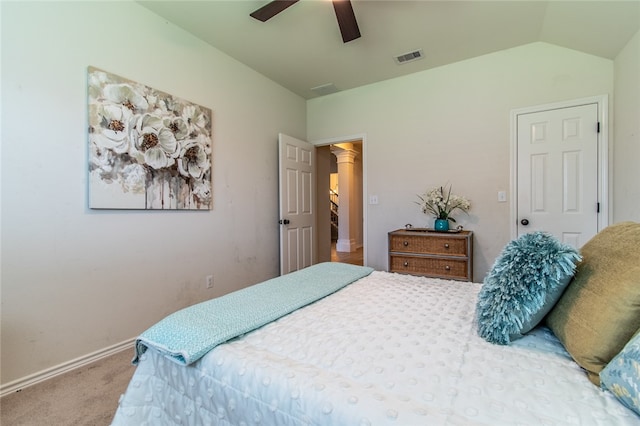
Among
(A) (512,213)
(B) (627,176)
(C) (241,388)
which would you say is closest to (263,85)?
(A) (512,213)

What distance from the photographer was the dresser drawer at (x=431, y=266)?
8.55 feet

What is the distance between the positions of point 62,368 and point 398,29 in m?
3.60

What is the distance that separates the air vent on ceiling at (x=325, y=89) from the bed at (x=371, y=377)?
10.2 feet

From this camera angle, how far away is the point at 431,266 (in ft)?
8.87

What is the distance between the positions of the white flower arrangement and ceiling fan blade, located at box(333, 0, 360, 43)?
5.96 ft

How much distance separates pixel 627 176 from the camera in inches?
86.5

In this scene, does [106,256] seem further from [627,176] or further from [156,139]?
[627,176]

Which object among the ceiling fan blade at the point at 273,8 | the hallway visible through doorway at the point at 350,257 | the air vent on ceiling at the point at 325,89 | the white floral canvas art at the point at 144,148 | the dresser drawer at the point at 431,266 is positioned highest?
the air vent on ceiling at the point at 325,89

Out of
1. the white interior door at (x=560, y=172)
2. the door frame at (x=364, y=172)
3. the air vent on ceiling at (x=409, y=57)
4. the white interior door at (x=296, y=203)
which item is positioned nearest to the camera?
the white interior door at (x=560, y=172)

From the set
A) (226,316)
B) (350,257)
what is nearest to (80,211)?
(226,316)

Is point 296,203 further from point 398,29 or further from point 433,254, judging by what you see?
point 398,29

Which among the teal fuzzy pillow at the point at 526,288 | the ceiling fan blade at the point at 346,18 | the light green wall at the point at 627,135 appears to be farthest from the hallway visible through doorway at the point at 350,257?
the teal fuzzy pillow at the point at 526,288

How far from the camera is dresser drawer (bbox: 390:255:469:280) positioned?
2.61 metres

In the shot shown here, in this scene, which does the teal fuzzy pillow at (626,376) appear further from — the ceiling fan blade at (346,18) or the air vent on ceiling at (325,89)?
the air vent on ceiling at (325,89)
